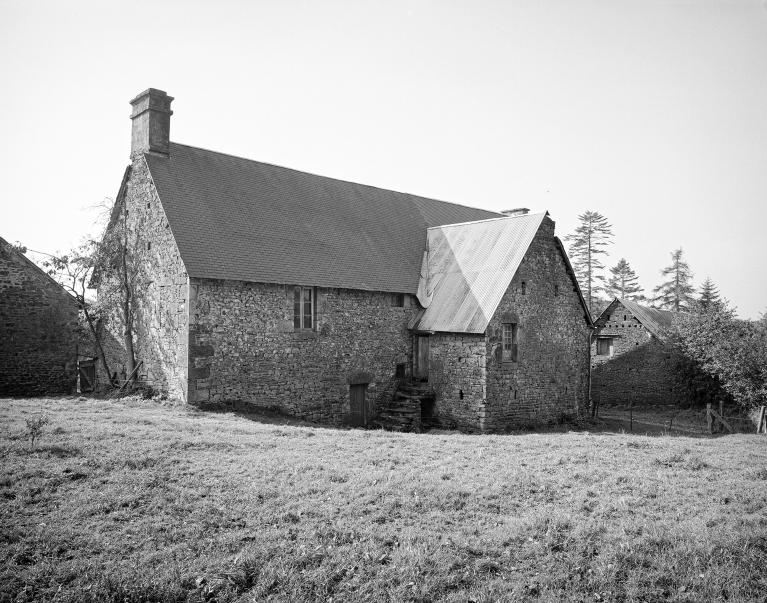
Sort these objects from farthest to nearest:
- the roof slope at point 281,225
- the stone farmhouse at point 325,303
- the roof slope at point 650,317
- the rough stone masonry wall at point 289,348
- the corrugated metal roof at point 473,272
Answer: the roof slope at point 650,317 → the corrugated metal roof at point 473,272 → the roof slope at point 281,225 → the stone farmhouse at point 325,303 → the rough stone masonry wall at point 289,348

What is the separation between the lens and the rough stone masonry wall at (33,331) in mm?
22500

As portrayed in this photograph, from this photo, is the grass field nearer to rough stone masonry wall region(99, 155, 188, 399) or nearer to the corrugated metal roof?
rough stone masonry wall region(99, 155, 188, 399)

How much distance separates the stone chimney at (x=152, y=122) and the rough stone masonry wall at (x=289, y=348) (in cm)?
614

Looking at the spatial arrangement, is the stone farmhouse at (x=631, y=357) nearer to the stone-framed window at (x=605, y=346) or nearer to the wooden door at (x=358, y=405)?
the stone-framed window at (x=605, y=346)

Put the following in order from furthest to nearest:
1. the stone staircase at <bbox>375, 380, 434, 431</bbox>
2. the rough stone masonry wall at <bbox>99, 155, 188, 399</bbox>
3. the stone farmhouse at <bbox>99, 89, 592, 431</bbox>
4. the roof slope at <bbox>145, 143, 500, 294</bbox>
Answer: the stone staircase at <bbox>375, 380, 434, 431</bbox>
the roof slope at <bbox>145, 143, 500, 294</bbox>
the stone farmhouse at <bbox>99, 89, 592, 431</bbox>
the rough stone masonry wall at <bbox>99, 155, 188, 399</bbox>

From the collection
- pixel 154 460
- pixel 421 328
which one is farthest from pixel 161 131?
pixel 154 460

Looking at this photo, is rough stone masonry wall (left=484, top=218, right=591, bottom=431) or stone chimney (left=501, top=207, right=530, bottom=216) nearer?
rough stone masonry wall (left=484, top=218, right=591, bottom=431)

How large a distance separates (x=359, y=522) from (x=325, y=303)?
501 inches

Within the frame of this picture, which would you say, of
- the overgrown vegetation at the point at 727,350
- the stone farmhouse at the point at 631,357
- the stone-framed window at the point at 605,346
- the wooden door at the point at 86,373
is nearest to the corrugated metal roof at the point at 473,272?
the overgrown vegetation at the point at 727,350

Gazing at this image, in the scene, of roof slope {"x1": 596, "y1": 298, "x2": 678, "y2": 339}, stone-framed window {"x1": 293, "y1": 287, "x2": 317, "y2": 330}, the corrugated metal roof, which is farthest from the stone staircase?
roof slope {"x1": 596, "y1": 298, "x2": 678, "y2": 339}

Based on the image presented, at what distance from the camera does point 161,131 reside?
69.0ft

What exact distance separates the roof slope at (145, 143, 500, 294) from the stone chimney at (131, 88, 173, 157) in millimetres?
516

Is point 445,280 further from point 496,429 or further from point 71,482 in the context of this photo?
point 71,482

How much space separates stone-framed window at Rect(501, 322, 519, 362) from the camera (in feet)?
71.2
